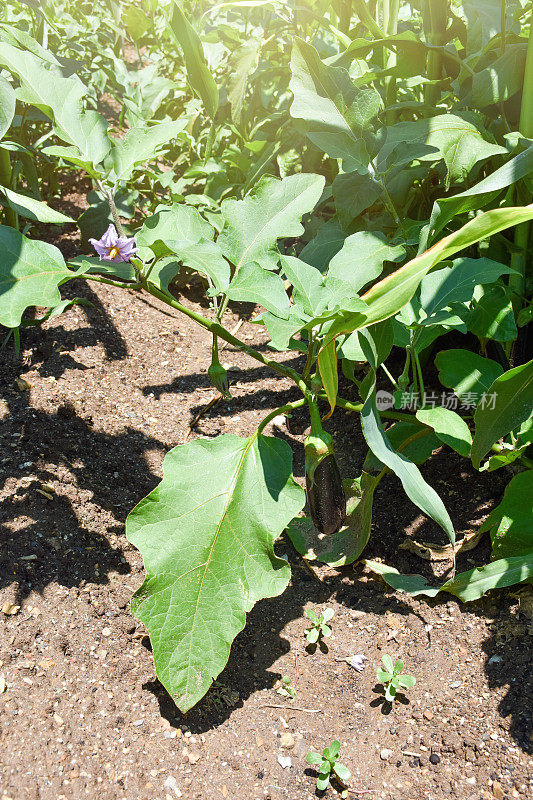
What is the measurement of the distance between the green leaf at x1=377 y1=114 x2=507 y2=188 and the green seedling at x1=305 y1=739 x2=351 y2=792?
101 centimetres

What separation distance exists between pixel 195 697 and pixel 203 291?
1281mm

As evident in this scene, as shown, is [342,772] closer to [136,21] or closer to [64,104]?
[64,104]

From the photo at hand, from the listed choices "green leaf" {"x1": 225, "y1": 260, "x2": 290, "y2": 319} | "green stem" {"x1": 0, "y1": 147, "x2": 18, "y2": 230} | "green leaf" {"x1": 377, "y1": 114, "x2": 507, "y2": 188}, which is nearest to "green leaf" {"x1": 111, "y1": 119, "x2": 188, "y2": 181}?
"green leaf" {"x1": 225, "y1": 260, "x2": 290, "y2": 319}

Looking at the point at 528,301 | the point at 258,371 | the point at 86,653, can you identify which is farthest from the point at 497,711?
the point at 258,371

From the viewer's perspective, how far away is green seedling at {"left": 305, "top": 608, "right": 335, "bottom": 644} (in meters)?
1.24

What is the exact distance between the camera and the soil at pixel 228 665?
1.04m

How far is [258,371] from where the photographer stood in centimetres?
184

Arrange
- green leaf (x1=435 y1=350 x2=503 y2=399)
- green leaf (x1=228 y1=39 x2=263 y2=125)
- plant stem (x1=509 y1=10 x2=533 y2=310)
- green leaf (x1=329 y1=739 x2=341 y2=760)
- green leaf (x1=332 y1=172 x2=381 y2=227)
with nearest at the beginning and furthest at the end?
green leaf (x1=329 y1=739 x2=341 y2=760) < green leaf (x1=435 y1=350 x2=503 y2=399) < plant stem (x1=509 y1=10 x2=533 y2=310) < green leaf (x1=332 y1=172 x2=381 y2=227) < green leaf (x1=228 y1=39 x2=263 y2=125)

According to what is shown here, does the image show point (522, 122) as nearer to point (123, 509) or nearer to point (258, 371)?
point (258, 371)

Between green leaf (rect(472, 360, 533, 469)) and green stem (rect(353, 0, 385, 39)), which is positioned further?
green stem (rect(353, 0, 385, 39))

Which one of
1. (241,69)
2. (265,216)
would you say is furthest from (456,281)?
(241,69)

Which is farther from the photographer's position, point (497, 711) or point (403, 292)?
point (497, 711)

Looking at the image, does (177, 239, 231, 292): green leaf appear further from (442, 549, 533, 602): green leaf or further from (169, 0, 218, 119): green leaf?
(169, 0, 218, 119): green leaf

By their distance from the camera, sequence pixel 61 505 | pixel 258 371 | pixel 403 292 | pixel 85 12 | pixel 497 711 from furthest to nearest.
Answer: pixel 85 12
pixel 258 371
pixel 61 505
pixel 497 711
pixel 403 292
